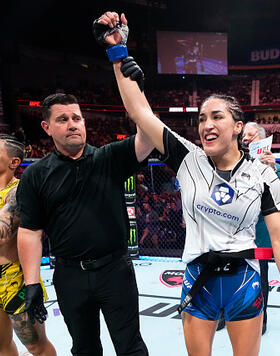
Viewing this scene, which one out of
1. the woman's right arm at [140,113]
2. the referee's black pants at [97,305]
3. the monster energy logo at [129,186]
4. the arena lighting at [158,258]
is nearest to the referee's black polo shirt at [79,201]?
the referee's black pants at [97,305]

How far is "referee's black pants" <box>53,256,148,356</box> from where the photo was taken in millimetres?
1806

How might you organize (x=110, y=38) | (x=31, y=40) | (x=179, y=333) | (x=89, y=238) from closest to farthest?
1. (x=110, y=38)
2. (x=89, y=238)
3. (x=179, y=333)
4. (x=31, y=40)

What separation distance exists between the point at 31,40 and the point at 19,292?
15.6m

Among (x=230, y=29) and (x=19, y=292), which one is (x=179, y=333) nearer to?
(x=19, y=292)

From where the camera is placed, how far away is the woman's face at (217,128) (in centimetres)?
158

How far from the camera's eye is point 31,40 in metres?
15.4

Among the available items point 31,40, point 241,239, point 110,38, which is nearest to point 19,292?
point 241,239

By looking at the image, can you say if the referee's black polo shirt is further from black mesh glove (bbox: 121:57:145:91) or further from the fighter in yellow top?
black mesh glove (bbox: 121:57:145:91)

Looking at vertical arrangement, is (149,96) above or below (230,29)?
below

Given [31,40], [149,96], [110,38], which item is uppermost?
[31,40]

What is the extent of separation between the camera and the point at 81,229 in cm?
181

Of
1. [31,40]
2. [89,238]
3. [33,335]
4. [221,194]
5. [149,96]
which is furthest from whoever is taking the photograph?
[149,96]

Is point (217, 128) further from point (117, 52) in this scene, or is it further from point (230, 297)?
point (230, 297)

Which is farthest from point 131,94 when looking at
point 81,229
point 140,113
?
point 81,229
